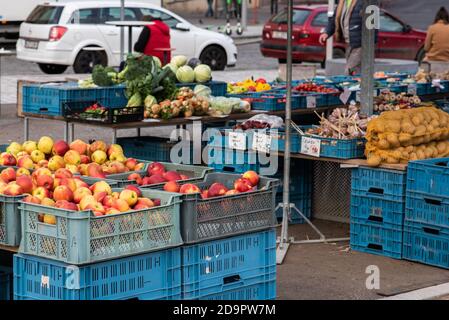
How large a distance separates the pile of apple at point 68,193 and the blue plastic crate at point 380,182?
3.01m

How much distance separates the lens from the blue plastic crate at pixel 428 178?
898 centimetres

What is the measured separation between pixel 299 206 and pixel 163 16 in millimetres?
13144

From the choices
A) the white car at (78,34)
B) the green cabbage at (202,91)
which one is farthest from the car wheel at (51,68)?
the green cabbage at (202,91)

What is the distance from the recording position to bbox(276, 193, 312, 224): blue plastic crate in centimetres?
1086

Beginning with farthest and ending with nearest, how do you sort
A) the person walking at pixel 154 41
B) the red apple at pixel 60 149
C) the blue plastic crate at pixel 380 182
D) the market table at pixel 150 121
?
the person walking at pixel 154 41
the market table at pixel 150 121
the blue plastic crate at pixel 380 182
the red apple at pixel 60 149

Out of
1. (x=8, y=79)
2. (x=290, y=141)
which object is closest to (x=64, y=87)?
(x=290, y=141)

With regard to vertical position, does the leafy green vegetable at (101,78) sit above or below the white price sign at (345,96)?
above

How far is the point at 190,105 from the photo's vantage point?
1174 centimetres

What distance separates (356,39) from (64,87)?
4.60 metres

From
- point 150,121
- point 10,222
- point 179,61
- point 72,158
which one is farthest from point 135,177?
point 179,61

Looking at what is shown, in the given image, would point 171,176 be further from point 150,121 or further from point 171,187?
point 150,121

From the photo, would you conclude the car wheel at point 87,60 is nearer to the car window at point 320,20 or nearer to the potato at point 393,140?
the car window at point 320,20

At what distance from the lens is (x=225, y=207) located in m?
6.93
